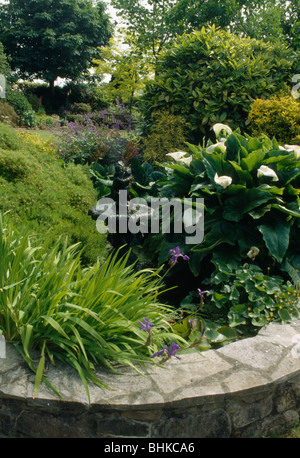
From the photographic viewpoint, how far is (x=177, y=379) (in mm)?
1906

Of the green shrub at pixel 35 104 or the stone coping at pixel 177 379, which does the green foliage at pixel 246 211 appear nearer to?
the stone coping at pixel 177 379

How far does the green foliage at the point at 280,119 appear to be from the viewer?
4797 millimetres

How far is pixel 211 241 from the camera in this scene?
9.53 feet

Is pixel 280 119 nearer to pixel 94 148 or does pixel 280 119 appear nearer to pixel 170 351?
A: pixel 94 148

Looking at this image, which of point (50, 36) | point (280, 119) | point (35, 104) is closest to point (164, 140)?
point (280, 119)

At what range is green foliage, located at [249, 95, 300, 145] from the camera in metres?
4.80

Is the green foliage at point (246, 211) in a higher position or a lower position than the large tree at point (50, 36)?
lower

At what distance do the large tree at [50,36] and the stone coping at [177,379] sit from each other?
2814 cm

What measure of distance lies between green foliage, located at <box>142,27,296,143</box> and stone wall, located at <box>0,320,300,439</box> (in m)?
4.45

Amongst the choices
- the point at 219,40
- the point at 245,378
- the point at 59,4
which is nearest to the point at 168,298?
the point at 245,378

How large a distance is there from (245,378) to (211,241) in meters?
1.16

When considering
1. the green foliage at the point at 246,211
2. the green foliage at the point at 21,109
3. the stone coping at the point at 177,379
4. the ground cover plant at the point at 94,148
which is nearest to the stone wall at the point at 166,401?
the stone coping at the point at 177,379

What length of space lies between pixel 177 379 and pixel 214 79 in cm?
499
